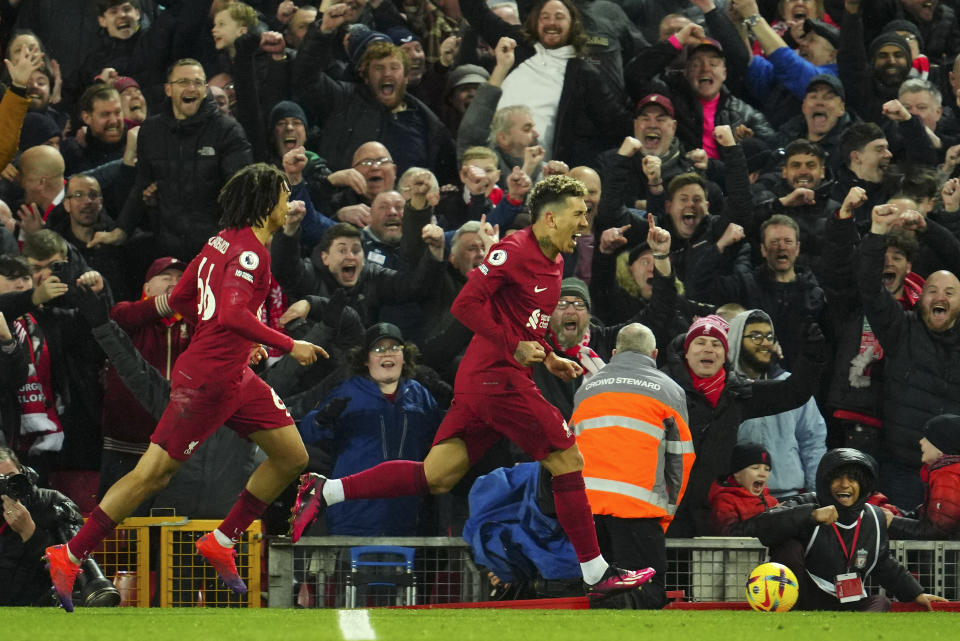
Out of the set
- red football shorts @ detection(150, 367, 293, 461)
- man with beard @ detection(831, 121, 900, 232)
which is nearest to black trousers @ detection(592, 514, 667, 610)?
red football shorts @ detection(150, 367, 293, 461)

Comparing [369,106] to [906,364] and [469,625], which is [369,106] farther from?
[469,625]

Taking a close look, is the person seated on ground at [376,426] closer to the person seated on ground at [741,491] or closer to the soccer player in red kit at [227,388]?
the soccer player in red kit at [227,388]

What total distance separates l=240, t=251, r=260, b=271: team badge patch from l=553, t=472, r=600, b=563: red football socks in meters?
1.77

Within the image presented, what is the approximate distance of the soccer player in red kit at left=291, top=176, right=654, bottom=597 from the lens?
7.51 meters

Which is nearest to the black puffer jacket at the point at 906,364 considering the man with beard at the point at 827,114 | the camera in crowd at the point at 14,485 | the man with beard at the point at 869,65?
the man with beard at the point at 827,114

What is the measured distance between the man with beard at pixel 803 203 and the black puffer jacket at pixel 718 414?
1775 millimetres

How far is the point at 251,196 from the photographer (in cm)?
757

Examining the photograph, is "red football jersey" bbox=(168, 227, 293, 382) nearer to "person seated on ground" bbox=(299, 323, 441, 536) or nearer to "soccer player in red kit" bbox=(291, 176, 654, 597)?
"soccer player in red kit" bbox=(291, 176, 654, 597)

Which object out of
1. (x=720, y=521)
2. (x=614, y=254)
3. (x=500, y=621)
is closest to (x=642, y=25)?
(x=614, y=254)

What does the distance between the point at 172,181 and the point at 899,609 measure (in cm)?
557

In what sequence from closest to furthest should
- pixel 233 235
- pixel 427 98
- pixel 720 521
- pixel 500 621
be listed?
pixel 500 621 → pixel 233 235 → pixel 720 521 → pixel 427 98

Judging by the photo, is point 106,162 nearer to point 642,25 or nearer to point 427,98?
point 427,98

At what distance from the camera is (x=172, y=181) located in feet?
35.1

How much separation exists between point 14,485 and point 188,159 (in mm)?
3451
